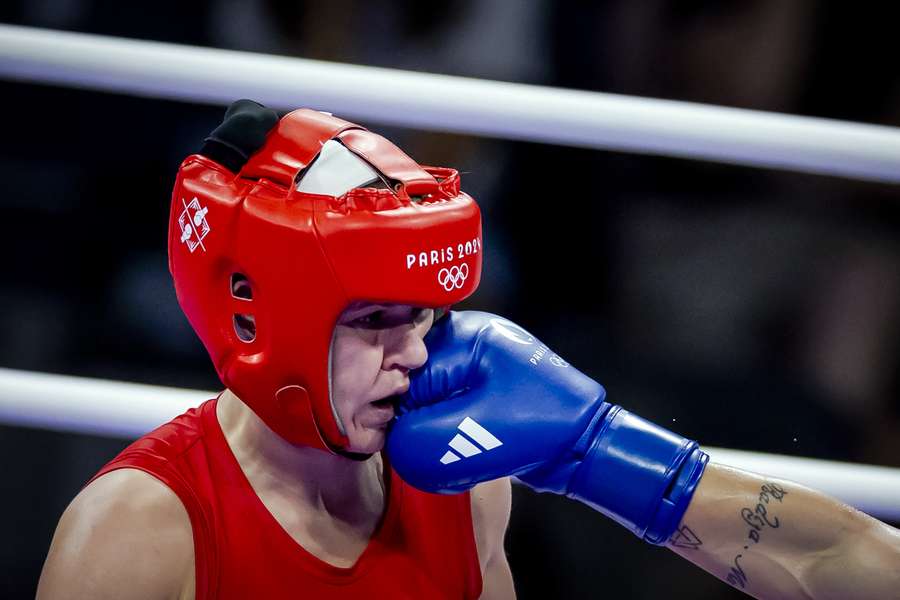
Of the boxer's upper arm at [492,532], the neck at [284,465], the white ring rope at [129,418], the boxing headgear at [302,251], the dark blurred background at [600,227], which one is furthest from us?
the dark blurred background at [600,227]

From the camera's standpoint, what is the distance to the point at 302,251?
1.11 metres

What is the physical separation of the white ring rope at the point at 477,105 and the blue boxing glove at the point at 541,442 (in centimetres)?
47

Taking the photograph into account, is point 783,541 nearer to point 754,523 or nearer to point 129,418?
point 754,523

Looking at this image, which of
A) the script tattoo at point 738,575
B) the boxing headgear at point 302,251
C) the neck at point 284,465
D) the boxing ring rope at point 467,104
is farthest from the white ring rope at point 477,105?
the script tattoo at point 738,575

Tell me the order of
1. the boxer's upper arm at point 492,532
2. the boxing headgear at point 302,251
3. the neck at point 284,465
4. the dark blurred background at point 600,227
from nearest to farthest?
the boxing headgear at point 302,251
the neck at point 284,465
the boxer's upper arm at point 492,532
the dark blurred background at point 600,227

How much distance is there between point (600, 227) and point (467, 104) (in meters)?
0.67

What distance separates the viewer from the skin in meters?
1.15

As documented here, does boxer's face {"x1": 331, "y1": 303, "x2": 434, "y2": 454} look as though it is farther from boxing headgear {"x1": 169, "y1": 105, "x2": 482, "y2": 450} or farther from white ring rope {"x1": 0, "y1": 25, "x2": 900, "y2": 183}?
white ring rope {"x1": 0, "y1": 25, "x2": 900, "y2": 183}

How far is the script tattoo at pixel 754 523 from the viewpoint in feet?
4.07

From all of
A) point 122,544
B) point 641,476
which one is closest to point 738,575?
point 641,476

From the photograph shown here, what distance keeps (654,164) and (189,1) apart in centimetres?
110

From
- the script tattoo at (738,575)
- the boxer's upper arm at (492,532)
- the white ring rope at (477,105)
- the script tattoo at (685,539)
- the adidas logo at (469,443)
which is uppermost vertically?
the white ring rope at (477,105)

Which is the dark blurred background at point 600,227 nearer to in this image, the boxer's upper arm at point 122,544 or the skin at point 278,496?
the skin at point 278,496

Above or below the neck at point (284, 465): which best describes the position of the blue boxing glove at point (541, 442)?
above
